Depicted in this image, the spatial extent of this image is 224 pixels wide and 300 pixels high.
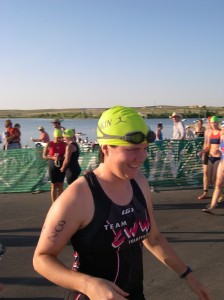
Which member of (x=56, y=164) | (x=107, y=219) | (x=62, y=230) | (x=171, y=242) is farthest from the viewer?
(x=56, y=164)

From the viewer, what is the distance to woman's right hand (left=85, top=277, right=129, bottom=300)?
1633 millimetres

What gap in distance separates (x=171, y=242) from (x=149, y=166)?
503 cm

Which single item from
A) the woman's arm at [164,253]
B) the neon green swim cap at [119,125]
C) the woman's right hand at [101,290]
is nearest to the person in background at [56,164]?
the woman's arm at [164,253]

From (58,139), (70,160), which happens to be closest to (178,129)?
(58,139)

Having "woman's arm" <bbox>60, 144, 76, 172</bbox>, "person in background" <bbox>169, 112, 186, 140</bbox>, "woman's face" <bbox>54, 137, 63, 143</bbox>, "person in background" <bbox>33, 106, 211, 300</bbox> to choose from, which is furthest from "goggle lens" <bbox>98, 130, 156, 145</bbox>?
"person in background" <bbox>169, 112, 186, 140</bbox>

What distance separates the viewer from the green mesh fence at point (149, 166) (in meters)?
10.9

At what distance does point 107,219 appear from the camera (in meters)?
2.03

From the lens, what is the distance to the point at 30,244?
598cm

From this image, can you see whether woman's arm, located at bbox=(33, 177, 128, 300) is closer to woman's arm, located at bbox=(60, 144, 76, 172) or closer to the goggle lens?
the goggle lens

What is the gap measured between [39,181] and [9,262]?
18.9 feet

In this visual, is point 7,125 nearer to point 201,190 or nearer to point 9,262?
point 201,190

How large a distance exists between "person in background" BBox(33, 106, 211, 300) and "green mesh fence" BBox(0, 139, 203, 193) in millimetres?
8645

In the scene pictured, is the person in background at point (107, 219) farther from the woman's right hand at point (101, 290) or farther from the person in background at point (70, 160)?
the person in background at point (70, 160)

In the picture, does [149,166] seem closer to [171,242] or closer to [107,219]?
[171,242]
